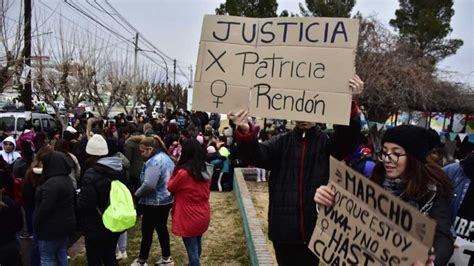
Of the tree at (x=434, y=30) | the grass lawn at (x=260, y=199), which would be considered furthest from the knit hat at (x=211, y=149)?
the tree at (x=434, y=30)

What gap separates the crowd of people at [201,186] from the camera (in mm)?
2396

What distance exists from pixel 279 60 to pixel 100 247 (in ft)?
9.74

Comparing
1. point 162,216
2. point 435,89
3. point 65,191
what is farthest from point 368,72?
point 65,191

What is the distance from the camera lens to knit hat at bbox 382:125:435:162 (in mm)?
2379

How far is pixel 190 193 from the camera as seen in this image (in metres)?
5.30

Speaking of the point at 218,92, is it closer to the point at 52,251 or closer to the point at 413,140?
the point at 413,140

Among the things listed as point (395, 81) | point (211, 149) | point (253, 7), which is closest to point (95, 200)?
point (211, 149)

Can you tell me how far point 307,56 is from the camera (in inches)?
121

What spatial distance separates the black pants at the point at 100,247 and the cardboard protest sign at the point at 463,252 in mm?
3283

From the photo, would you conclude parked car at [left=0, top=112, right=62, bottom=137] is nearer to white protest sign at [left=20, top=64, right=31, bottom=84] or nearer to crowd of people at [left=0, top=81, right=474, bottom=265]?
white protest sign at [left=20, top=64, right=31, bottom=84]

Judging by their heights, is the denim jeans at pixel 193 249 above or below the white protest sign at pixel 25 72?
below

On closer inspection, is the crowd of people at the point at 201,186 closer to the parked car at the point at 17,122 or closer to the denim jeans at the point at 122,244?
the denim jeans at the point at 122,244

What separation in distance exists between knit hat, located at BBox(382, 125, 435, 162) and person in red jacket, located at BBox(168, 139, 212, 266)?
3056 mm

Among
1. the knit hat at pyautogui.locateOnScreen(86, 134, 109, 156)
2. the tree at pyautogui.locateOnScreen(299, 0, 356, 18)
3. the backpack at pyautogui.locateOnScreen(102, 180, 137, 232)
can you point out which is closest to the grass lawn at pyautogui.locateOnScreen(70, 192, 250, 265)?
the backpack at pyautogui.locateOnScreen(102, 180, 137, 232)
